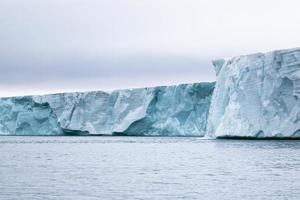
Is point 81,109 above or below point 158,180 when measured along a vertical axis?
above

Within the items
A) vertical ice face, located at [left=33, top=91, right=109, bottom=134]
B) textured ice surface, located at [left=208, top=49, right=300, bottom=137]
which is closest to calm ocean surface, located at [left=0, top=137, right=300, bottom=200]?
textured ice surface, located at [left=208, top=49, right=300, bottom=137]

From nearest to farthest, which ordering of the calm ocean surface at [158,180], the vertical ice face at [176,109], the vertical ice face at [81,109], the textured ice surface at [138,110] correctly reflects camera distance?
the calm ocean surface at [158,180]
the vertical ice face at [176,109]
the textured ice surface at [138,110]
the vertical ice face at [81,109]

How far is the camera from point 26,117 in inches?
2451

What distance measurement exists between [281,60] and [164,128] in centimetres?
1827

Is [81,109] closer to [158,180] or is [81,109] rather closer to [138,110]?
[138,110]

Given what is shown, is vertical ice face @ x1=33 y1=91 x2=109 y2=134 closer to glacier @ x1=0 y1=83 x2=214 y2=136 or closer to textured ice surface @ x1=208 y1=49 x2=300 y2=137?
glacier @ x1=0 y1=83 x2=214 y2=136

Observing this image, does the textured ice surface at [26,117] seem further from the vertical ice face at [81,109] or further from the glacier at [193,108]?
the vertical ice face at [81,109]

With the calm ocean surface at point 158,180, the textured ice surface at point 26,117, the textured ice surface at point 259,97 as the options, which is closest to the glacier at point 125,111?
the textured ice surface at point 26,117

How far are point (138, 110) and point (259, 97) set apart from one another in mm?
16612

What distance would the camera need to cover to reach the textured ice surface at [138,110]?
52.3 m

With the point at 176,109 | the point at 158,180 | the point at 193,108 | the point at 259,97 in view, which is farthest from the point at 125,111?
the point at 158,180

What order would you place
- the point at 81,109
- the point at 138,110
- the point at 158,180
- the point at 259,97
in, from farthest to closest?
the point at 81,109 < the point at 138,110 < the point at 259,97 < the point at 158,180

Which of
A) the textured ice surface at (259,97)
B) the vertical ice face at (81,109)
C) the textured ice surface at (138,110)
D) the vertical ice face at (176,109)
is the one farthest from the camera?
the vertical ice face at (81,109)

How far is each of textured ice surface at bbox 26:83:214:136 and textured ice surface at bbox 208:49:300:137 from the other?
8466 millimetres
